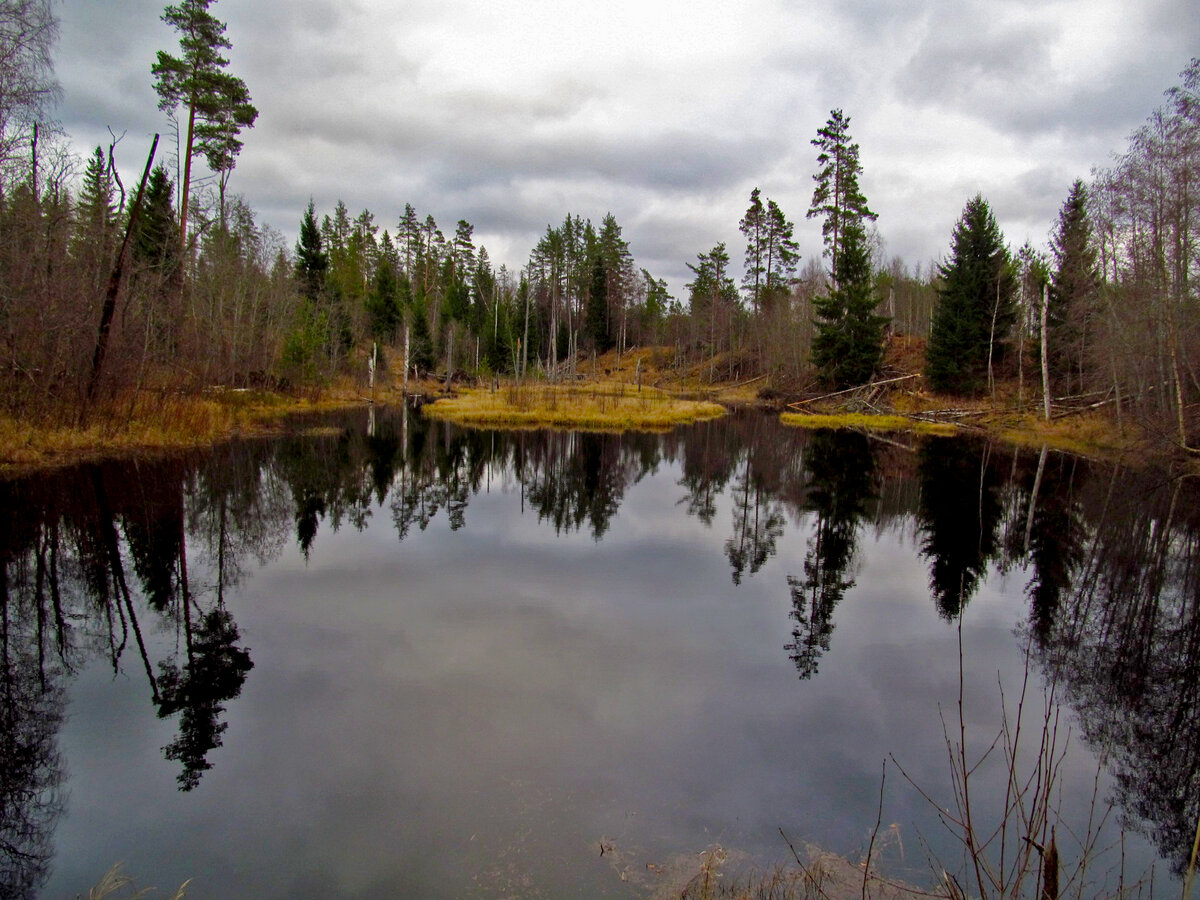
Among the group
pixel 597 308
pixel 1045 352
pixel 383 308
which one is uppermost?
pixel 597 308

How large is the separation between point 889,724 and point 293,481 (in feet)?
45.6

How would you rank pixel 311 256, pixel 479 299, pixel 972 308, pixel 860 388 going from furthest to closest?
pixel 479 299 → pixel 311 256 → pixel 860 388 → pixel 972 308

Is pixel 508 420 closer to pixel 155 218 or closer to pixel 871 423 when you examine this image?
pixel 871 423

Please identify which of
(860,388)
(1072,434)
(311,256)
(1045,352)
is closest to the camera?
(1072,434)

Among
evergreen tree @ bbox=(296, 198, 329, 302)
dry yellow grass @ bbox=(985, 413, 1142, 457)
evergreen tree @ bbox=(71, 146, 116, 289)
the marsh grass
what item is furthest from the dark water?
evergreen tree @ bbox=(296, 198, 329, 302)

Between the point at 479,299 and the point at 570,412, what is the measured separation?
40.0m

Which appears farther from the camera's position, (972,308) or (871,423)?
(972,308)

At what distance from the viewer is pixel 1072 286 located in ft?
101

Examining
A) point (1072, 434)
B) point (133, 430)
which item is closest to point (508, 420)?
point (133, 430)

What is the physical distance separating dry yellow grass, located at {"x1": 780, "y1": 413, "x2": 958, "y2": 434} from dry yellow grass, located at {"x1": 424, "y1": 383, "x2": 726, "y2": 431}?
4738mm

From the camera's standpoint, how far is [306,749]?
4961 millimetres

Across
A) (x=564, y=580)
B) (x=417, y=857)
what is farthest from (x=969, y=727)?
(x=564, y=580)

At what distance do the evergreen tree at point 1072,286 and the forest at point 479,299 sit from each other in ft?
0.48

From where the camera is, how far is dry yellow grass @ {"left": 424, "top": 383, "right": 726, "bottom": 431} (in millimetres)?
30719
